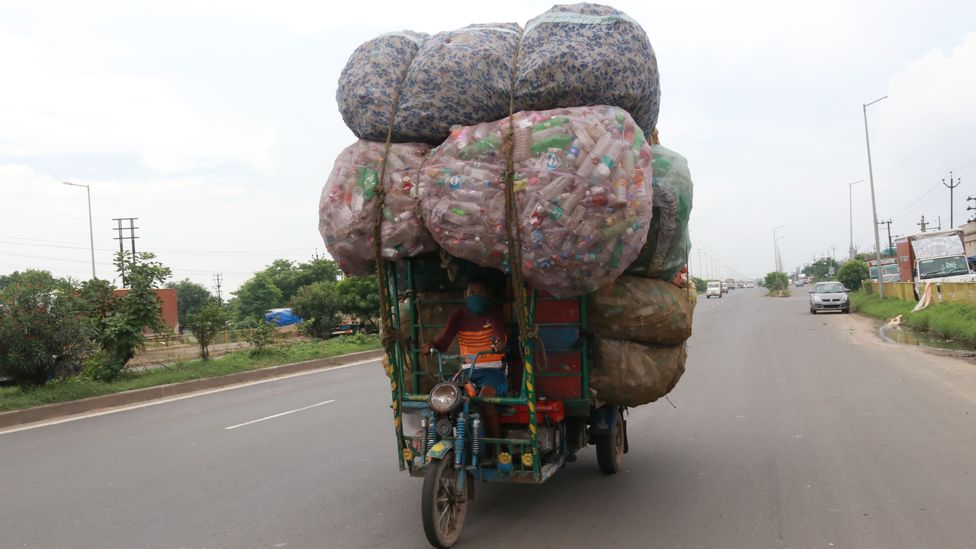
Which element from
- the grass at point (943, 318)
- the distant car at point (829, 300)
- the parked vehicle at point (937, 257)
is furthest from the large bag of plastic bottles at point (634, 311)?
the distant car at point (829, 300)

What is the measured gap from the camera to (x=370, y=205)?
4258 mm

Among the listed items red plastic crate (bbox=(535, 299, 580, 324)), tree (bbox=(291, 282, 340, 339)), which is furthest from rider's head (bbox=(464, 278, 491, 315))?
tree (bbox=(291, 282, 340, 339))

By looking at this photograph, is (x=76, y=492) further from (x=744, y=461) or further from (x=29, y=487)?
(x=744, y=461)

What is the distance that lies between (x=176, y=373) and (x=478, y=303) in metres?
11.6

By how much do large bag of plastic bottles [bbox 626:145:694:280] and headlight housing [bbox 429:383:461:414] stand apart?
4.51 ft

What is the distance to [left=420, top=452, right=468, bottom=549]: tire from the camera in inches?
156

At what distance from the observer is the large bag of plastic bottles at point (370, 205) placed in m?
4.20

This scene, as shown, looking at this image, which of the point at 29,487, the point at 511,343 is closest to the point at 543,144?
the point at 511,343

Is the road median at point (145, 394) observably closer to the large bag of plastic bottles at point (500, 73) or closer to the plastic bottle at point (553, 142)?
the large bag of plastic bottles at point (500, 73)

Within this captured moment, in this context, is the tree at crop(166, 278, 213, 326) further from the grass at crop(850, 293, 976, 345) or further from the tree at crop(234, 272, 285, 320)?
the grass at crop(850, 293, 976, 345)

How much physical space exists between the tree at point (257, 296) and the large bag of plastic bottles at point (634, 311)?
60.2 metres

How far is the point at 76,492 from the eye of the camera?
598 cm

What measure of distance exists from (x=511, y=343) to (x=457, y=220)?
4.08ft

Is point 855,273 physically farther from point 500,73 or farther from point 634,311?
point 500,73
